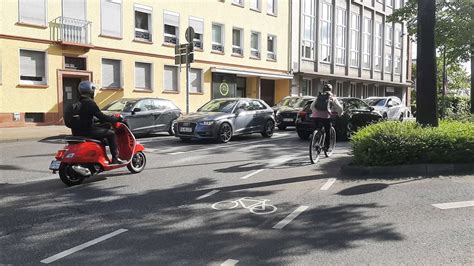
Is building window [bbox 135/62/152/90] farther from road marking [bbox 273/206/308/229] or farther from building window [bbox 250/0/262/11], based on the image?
road marking [bbox 273/206/308/229]

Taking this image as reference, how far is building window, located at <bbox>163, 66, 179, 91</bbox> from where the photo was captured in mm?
26469

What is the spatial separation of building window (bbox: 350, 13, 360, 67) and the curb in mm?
35812

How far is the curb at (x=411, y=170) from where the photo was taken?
842 centimetres

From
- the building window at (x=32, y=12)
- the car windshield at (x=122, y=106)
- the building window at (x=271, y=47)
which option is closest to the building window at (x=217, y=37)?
the building window at (x=271, y=47)

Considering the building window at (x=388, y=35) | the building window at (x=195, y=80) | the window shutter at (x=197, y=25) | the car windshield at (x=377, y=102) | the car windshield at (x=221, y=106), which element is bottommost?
the car windshield at (x=221, y=106)

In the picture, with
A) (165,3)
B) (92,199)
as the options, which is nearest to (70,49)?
(165,3)

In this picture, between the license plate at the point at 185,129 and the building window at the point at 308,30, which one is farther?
the building window at the point at 308,30

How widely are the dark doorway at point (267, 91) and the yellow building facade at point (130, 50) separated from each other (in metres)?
0.12

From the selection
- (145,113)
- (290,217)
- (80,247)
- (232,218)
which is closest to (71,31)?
(145,113)

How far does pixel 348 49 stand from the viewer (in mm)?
42281

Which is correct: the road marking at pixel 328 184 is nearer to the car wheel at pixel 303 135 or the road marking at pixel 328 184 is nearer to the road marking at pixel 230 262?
the road marking at pixel 230 262

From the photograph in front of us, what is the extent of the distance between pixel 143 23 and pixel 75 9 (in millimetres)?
4213

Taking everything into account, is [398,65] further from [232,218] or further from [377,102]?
[232,218]

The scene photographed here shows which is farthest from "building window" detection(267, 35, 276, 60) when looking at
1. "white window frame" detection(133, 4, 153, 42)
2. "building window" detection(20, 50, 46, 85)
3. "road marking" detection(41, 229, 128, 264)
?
"road marking" detection(41, 229, 128, 264)
